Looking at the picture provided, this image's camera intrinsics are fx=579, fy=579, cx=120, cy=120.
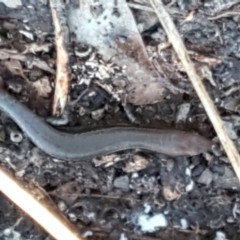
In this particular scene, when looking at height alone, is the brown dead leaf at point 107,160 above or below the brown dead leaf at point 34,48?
below

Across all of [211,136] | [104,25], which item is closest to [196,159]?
[211,136]

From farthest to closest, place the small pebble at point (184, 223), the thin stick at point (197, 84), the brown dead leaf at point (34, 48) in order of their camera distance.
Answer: the small pebble at point (184, 223) < the brown dead leaf at point (34, 48) < the thin stick at point (197, 84)

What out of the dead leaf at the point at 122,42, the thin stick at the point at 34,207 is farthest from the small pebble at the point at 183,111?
the thin stick at the point at 34,207

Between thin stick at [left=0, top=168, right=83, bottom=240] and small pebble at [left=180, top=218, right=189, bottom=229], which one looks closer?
thin stick at [left=0, top=168, right=83, bottom=240]

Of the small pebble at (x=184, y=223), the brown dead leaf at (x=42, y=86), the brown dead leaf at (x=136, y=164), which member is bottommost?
the small pebble at (x=184, y=223)

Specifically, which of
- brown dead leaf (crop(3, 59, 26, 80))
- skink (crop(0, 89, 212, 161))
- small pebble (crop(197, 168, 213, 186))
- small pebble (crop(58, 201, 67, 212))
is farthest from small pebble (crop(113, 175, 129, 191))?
brown dead leaf (crop(3, 59, 26, 80))

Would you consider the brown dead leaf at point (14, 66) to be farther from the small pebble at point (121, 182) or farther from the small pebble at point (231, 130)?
the small pebble at point (231, 130)

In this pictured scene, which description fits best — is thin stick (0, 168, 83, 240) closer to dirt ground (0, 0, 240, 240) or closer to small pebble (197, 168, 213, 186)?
Result: dirt ground (0, 0, 240, 240)
